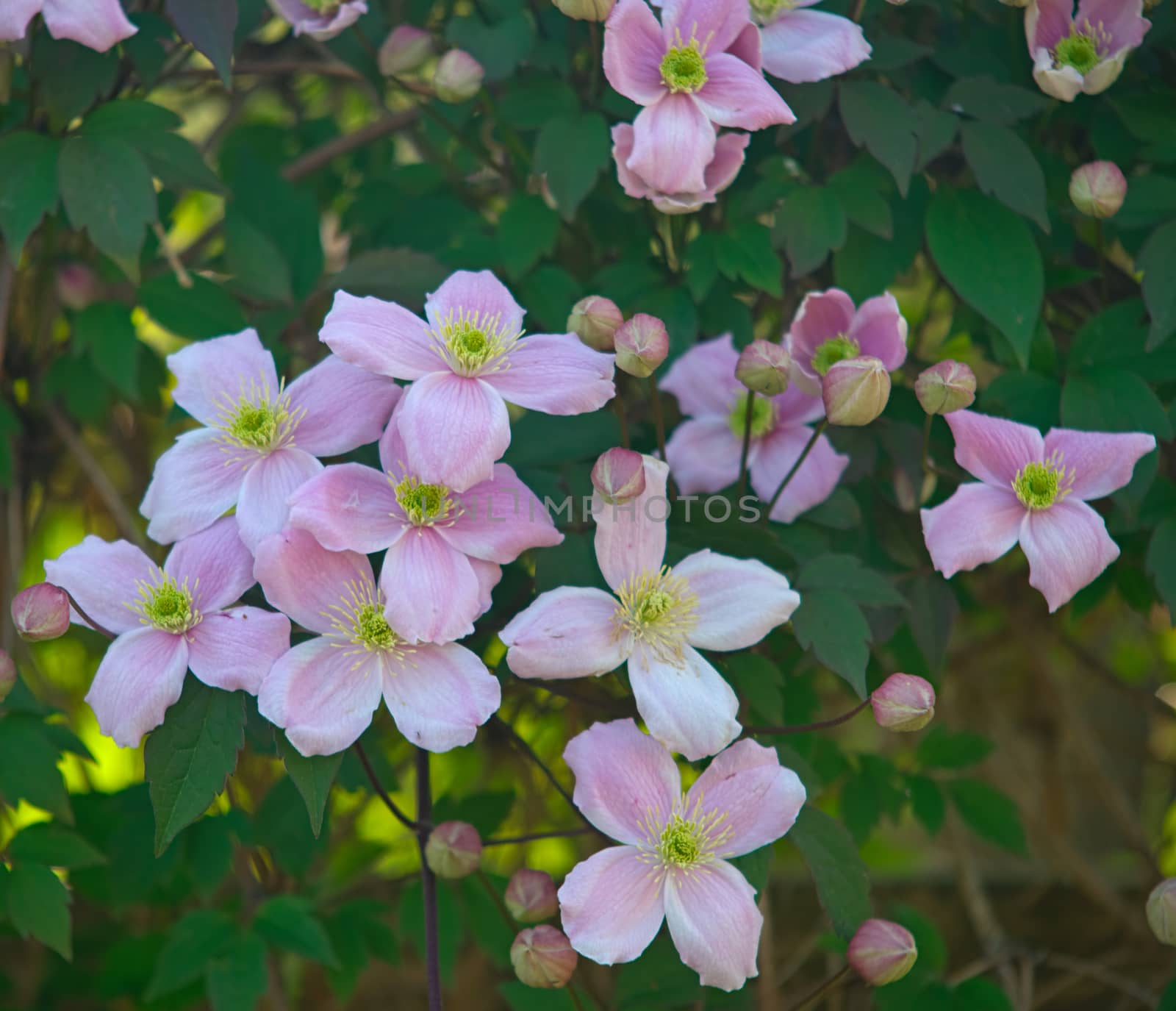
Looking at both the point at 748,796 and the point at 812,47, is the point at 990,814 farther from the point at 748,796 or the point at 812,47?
the point at 812,47

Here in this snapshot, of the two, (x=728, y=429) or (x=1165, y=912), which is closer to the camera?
(x=1165, y=912)

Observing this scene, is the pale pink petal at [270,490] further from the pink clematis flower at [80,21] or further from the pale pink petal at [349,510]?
the pink clematis flower at [80,21]

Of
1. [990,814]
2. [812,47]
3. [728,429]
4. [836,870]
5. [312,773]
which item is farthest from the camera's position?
[990,814]

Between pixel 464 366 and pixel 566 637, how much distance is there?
0.23 m

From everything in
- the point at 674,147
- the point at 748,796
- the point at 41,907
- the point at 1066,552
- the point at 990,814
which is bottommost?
the point at 990,814

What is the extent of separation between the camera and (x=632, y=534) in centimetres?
92

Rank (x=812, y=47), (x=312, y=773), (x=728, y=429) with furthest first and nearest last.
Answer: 1. (x=728, y=429)
2. (x=812, y=47)
3. (x=312, y=773)

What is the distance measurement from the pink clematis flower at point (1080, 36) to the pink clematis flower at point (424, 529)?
64 cm

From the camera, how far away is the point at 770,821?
0.89 meters

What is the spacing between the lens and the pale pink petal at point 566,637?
0.86m

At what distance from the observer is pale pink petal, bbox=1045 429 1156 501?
968 millimetres

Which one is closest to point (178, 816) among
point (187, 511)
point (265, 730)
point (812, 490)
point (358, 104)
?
point (265, 730)

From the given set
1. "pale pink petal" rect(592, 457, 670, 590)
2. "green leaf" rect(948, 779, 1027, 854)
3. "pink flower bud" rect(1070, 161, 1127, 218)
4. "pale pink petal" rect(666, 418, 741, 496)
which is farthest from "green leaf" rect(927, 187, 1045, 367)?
"green leaf" rect(948, 779, 1027, 854)

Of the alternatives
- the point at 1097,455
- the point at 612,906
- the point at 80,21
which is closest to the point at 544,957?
the point at 612,906
